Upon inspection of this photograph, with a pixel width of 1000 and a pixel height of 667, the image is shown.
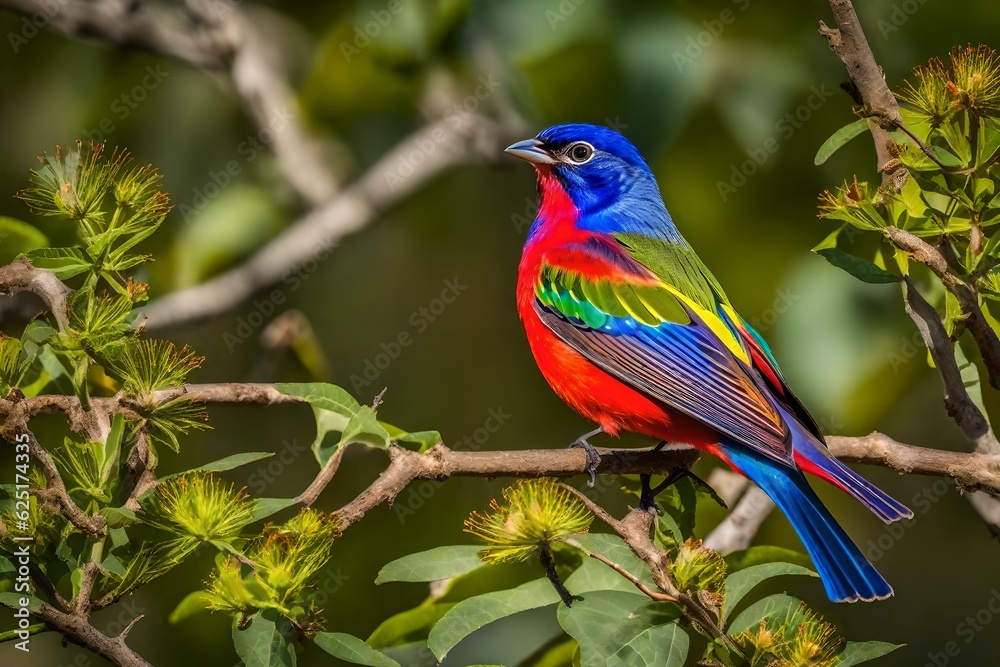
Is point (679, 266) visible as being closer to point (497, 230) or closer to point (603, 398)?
point (603, 398)

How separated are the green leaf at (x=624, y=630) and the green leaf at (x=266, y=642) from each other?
64cm

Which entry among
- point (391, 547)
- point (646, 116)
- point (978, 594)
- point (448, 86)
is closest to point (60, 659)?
point (391, 547)

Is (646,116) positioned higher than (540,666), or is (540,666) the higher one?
(646,116)

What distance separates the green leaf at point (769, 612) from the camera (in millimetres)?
2656

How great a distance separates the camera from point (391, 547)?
4844 millimetres

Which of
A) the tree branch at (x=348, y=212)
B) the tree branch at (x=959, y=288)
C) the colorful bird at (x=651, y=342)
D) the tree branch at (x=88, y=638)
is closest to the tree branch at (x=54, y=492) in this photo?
the tree branch at (x=88, y=638)

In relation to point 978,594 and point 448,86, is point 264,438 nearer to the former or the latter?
point 448,86

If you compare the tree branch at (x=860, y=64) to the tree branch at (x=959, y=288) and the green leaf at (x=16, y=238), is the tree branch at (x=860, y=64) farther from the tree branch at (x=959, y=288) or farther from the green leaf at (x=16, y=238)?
the green leaf at (x=16, y=238)

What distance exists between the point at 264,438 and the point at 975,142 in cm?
417

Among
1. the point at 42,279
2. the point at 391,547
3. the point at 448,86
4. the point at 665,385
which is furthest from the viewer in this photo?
the point at 448,86
